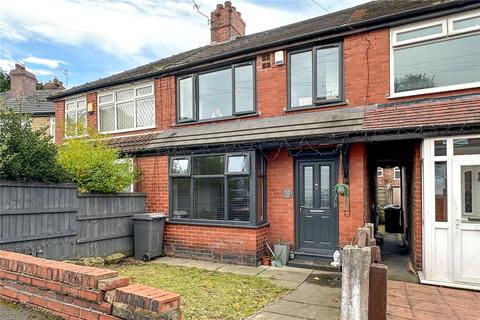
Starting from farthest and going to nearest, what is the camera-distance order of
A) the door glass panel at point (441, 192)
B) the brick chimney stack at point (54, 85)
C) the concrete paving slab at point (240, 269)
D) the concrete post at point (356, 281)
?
1. the brick chimney stack at point (54, 85)
2. the concrete paving slab at point (240, 269)
3. the door glass panel at point (441, 192)
4. the concrete post at point (356, 281)

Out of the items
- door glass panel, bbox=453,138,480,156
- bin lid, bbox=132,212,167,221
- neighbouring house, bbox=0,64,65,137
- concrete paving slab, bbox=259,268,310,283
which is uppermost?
neighbouring house, bbox=0,64,65,137

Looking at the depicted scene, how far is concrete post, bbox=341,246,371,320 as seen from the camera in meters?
2.55

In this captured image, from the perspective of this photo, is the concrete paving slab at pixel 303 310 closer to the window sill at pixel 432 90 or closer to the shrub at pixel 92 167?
the window sill at pixel 432 90

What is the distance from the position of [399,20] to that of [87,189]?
744 cm

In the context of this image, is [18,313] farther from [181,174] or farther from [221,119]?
[221,119]

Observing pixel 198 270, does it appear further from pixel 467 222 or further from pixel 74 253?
pixel 467 222

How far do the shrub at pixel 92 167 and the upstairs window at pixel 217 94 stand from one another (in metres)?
2.19

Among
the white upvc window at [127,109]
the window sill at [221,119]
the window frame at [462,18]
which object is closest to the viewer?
the window frame at [462,18]

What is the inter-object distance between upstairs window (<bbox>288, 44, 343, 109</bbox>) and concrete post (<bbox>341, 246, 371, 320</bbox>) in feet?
16.4

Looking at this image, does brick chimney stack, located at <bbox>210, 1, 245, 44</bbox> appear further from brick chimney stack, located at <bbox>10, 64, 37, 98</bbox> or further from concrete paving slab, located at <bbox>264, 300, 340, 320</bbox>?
Answer: brick chimney stack, located at <bbox>10, 64, 37, 98</bbox>

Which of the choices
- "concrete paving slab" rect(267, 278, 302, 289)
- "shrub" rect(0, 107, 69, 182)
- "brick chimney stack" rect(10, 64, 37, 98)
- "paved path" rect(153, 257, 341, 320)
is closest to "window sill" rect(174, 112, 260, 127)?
"shrub" rect(0, 107, 69, 182)

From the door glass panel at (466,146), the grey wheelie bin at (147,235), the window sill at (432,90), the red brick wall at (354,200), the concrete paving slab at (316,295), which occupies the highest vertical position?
the window sill at (432,90)

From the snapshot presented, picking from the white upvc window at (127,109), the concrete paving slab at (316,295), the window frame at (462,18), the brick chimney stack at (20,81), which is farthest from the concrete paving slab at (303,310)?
the brick chimney stack at (20,81)

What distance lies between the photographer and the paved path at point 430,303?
13.7ft
